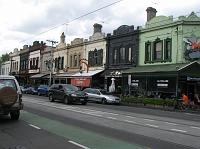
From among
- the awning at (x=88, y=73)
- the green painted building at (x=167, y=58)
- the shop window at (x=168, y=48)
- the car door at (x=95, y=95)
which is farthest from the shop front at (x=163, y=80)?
the awning at (x=88, y=73)

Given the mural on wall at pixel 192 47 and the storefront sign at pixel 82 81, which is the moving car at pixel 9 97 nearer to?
the mural on wall at pixel 192 47

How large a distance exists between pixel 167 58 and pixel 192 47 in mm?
3249

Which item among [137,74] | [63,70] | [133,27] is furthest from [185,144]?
[63,70]

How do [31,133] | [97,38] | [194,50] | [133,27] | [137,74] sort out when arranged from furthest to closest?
[97,38]
[133,27]
[137,74]
[194,50]
[31,133]

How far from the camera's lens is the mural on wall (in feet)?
115

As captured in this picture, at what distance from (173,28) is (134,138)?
1032 inches

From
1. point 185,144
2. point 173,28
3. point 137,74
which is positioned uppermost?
point 173,28

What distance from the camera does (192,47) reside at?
116ft

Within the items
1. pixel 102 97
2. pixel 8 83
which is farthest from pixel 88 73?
pixel 8 83

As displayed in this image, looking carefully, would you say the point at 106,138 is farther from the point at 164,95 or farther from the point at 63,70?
the point at 63,70

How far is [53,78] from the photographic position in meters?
61.1

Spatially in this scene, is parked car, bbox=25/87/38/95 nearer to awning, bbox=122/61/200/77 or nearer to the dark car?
awning, bbox=122/61/200/77

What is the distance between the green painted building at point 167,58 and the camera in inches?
1364

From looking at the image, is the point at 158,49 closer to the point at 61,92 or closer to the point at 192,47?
the point at 192,47
